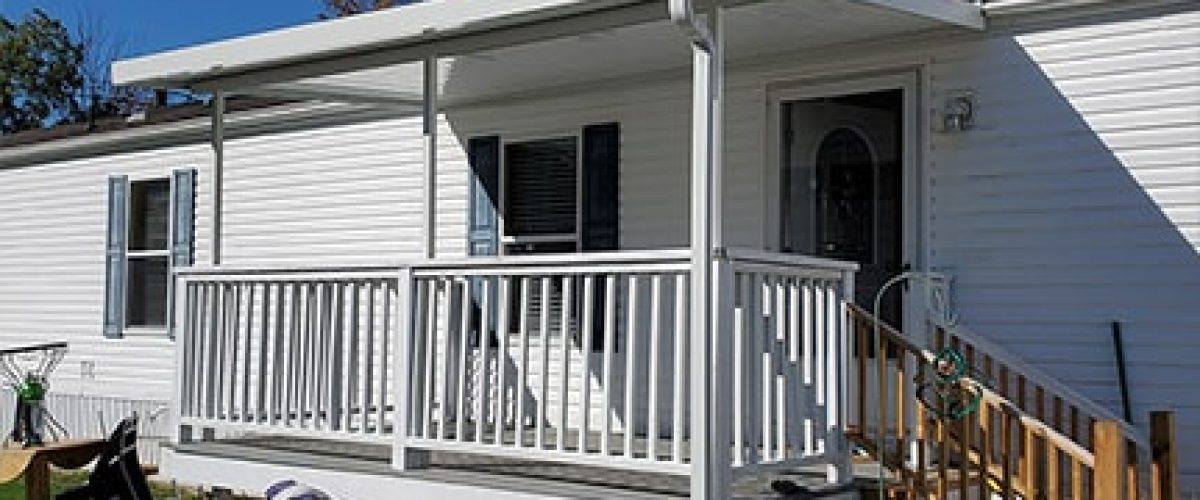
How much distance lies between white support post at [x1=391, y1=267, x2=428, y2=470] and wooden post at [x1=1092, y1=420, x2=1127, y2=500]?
127 inches

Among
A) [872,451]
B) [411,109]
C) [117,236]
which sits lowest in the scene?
[872,451]

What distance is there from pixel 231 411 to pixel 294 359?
1.82ft

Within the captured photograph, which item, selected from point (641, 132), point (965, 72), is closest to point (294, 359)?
point (641, 132)

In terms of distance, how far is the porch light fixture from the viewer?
7.27 m

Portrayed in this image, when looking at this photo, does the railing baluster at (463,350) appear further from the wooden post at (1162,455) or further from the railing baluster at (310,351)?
the wooden post at (1162,455)

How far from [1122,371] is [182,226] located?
27.3 feet

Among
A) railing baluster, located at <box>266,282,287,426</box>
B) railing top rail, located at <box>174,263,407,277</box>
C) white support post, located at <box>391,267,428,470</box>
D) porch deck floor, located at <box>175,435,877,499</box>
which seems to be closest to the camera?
porch deck floor, located at <box>175,435,877,499</box>

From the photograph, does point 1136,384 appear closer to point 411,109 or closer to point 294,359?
point 294,359

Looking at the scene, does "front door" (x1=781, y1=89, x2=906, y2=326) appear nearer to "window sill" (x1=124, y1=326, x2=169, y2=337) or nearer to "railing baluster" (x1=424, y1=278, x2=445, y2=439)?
"railing baluster" (x1=424, y1=278, x2=445, y2=439)

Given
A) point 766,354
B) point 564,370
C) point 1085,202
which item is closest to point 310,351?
point 564,370

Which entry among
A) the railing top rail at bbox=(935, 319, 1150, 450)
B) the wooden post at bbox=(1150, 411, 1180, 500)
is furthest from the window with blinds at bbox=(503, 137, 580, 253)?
the wooden post at bbox=(1150, 411, 1180, 500)

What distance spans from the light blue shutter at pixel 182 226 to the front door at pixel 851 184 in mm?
6242

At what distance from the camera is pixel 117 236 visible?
12.9 metres

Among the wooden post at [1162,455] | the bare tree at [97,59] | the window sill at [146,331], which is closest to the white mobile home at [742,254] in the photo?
the wooden post at [1162,455]
